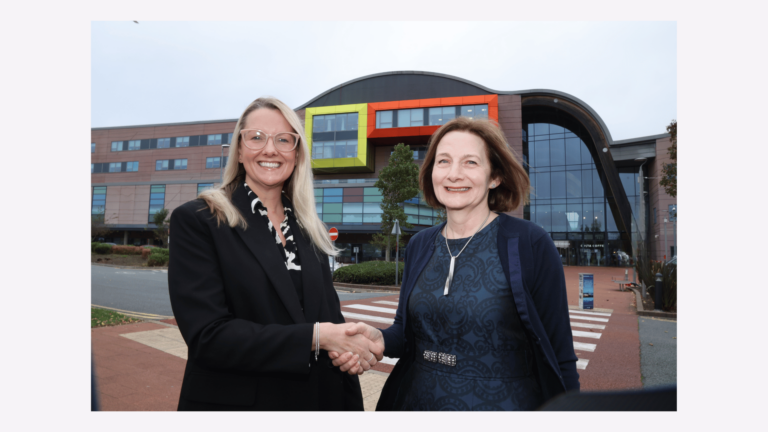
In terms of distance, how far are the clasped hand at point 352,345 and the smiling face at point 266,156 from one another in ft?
2.61

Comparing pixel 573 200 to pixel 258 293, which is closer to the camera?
pixel 258 293

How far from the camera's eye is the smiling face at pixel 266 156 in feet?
6.49

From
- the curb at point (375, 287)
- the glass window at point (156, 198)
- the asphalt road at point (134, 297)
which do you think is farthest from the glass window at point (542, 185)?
the glass window at point (156, 198)

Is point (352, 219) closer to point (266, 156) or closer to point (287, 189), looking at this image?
point (287, 189)

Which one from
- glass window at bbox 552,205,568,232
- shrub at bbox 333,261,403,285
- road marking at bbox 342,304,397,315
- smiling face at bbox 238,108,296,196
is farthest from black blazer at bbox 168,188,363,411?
glass window at bbox 552,205,568,232

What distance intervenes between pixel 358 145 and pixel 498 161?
37.7 metres

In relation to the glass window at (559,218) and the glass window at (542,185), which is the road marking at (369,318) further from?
the glass window at (559,218)

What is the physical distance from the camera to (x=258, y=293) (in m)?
1.71

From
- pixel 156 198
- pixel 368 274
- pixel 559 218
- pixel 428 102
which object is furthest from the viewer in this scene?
pixel 156 198

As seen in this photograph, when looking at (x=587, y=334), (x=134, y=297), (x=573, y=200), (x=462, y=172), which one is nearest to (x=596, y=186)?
(x=573, y=200)

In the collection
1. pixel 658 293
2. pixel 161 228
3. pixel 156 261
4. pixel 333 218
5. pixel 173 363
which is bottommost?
pixel 156 261

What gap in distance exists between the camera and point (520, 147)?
3703 cm

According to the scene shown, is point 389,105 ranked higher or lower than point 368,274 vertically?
higher

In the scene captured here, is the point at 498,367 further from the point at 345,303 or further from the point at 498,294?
the point at 345,303
